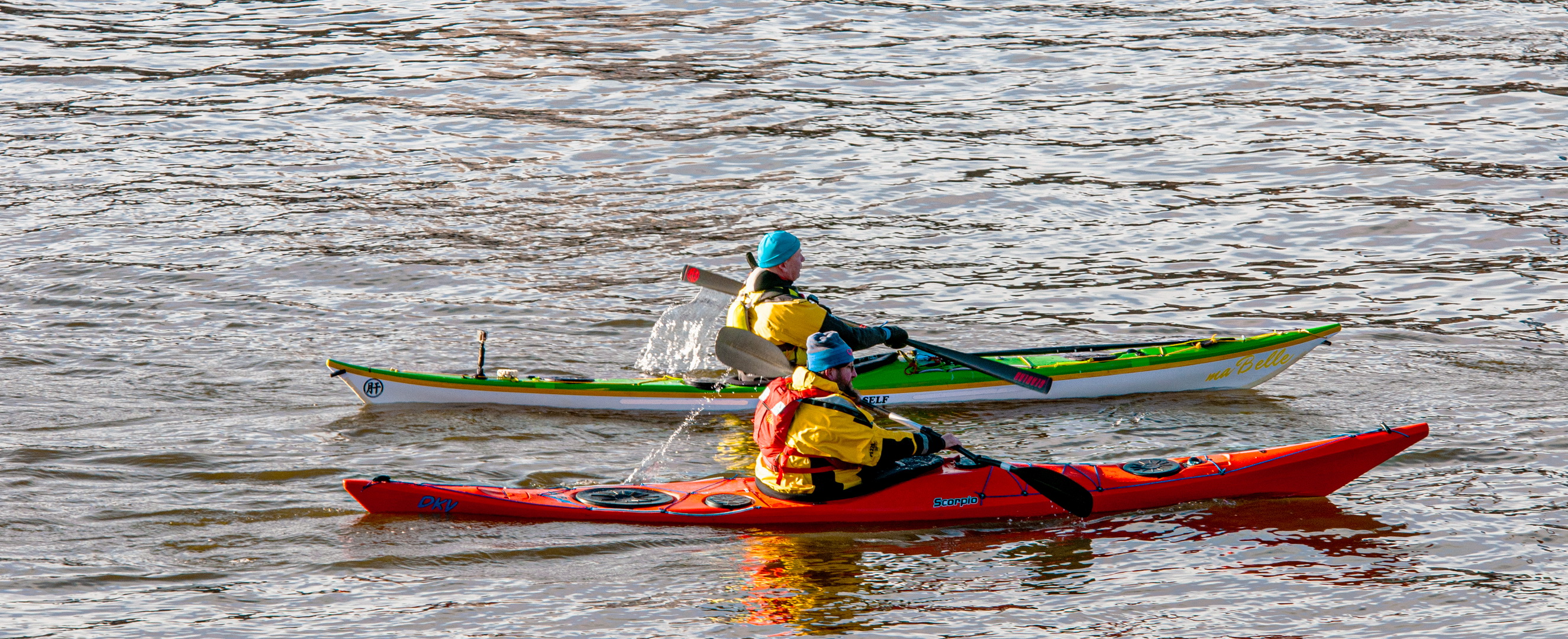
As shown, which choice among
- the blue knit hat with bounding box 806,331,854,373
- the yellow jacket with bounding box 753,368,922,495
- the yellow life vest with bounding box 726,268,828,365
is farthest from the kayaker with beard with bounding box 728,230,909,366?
the blue knit hat with bounding box 806,331,854,373

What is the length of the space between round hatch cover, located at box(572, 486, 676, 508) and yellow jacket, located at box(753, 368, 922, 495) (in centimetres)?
55

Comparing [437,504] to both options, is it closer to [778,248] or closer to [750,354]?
[750,354]

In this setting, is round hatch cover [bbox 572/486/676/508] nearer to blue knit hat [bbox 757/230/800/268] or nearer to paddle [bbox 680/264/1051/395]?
paddle [bbox 680/264/1051/395]

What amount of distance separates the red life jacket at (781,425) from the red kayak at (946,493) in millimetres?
199

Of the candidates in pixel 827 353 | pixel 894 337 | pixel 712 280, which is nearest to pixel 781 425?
pixel 827 353

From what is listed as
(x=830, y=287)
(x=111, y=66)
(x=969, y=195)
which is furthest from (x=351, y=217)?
(x=111, y=66)

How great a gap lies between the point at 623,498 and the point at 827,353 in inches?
53.3

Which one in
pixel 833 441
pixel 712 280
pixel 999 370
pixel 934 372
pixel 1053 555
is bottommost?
pixel 1053 555

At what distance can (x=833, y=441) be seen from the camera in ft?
24.1

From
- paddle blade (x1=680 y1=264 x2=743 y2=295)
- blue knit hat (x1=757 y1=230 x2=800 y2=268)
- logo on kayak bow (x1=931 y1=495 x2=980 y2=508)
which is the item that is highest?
blue knit hat (x1=757 y1=230 x2=800 y2=268)

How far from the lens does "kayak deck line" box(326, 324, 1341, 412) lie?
9.64 metres

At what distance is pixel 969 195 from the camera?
1516cm

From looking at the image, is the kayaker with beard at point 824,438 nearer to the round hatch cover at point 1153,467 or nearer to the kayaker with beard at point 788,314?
the round hatch cover at point 1153,467

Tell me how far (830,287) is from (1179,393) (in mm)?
3536
